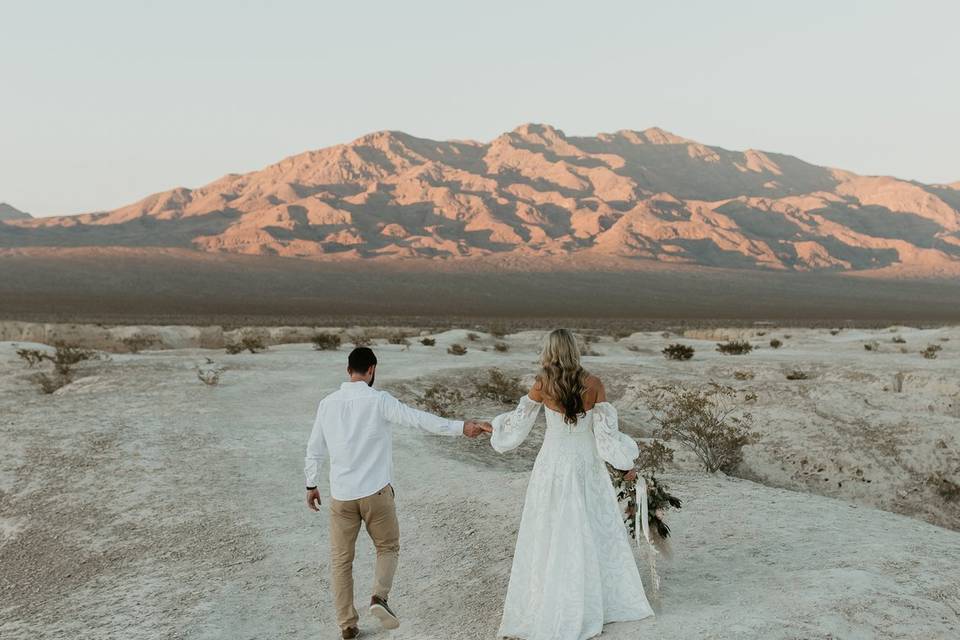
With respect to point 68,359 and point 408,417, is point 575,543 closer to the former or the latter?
point 408,417

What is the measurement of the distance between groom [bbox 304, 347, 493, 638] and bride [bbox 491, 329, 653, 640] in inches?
21.9

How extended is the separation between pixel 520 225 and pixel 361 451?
14871cm

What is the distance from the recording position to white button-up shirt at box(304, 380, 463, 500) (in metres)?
5.34

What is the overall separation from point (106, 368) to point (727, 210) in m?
155

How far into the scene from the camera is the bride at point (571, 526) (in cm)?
494

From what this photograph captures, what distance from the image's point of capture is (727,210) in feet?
527

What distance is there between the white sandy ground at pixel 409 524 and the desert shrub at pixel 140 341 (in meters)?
13.1

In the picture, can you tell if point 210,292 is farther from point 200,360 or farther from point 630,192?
point 630,192

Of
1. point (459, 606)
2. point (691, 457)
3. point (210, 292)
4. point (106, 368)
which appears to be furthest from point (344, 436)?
point (210, 292)

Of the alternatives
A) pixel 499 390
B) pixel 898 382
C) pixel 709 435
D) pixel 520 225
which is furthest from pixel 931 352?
pixel 520 225

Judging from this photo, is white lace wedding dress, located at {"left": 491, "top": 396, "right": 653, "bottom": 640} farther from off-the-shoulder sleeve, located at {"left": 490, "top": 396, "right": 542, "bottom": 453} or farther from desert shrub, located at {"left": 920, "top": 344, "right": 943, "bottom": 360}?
desert shrub, located at {"left": 920, "top": 344, "right": 943, "bottom": 360}

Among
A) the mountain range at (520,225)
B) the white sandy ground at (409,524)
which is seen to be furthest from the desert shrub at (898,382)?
the mountain range at (520,225)

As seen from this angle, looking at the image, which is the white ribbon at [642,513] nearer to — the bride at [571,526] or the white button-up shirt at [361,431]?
the bride at [571,526]

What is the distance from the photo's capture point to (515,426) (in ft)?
17.4
